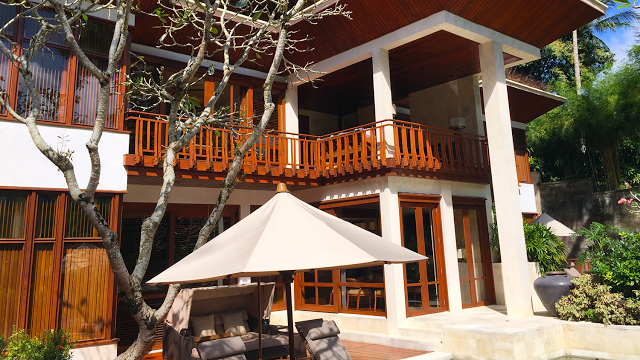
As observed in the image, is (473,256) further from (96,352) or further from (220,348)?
(96,352)

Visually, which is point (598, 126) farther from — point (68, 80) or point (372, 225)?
point (68, 80)

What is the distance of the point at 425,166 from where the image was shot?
9766 mm

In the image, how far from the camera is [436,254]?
399 inches

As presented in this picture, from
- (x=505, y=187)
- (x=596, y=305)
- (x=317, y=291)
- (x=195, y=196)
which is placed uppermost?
(x=195, y=196)

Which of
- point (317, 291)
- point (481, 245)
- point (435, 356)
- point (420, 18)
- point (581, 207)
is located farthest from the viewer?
point (581, 207)

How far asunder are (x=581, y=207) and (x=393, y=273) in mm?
10017

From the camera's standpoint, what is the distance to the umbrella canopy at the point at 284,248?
3.37 m

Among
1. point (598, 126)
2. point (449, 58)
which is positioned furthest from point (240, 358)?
point (598, 126)

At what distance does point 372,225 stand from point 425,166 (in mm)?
1663

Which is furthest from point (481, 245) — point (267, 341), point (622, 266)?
point (267, 341)

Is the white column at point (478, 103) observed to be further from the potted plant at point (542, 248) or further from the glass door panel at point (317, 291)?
the glass door panel at point (317, 291)

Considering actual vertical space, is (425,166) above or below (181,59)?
below

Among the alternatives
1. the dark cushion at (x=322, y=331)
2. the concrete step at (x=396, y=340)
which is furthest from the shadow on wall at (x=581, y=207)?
the dark cushion at (x=322, y=331)

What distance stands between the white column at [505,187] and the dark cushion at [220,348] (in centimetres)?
602
